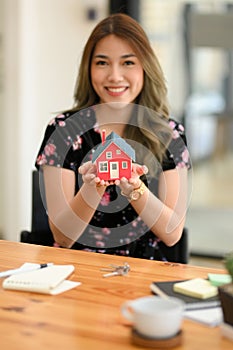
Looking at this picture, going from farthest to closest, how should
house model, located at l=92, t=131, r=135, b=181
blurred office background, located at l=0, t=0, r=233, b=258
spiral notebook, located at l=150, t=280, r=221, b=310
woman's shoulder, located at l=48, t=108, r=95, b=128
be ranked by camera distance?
blurred office background, located at l=0, t=0, r=233, b=258 < woman's shoulder, located at l=48, t=108, r=95, b=128 < house model, located at l=92, t=131, r=135, b=181 < spiral notebook, located at l=150, t=280, r=221, b=310

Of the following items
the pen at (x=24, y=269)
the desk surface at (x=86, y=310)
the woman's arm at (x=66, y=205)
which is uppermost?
the woman's arm at (x=66, y=205)

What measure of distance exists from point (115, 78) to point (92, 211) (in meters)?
0.46

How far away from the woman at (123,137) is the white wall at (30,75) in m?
1.95

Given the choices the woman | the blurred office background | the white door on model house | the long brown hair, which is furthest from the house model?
the blurred office background

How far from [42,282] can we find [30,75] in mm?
2887

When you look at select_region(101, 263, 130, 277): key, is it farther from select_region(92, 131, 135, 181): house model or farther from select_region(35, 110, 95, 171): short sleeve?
select_region(35, 110, 95, 171): short sleeve

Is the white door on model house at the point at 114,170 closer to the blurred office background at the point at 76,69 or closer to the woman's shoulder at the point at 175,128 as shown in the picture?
the woman's shoulder at the point at 175,128

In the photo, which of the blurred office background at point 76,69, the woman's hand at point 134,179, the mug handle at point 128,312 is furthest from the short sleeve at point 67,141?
the blurred office background at point 76,69

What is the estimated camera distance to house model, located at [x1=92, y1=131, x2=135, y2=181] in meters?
1.86

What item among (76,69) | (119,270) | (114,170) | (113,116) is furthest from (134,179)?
(76,69)

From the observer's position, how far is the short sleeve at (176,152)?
2.38 meters

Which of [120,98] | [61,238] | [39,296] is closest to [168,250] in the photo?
[61,238]

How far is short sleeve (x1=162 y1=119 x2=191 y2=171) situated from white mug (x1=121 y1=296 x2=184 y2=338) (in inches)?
42.1

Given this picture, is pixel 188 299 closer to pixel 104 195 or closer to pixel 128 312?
pixel 128 312
